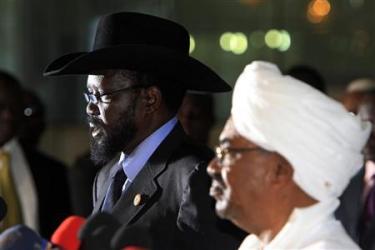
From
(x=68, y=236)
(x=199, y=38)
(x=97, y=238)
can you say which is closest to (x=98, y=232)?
(x=97, y=238)

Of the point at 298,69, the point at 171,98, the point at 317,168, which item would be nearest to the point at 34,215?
the point at 298,69

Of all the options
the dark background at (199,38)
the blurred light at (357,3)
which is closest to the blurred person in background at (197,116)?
the dark background at (199,38)

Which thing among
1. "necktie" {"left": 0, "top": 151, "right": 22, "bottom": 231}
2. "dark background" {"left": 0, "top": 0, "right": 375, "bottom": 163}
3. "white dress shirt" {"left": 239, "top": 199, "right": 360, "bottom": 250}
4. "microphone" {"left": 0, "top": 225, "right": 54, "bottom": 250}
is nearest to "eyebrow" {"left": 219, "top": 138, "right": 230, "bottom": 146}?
"white dress shirt" {"left": 239, "top": 199, "right": 360, "bottom": 250}

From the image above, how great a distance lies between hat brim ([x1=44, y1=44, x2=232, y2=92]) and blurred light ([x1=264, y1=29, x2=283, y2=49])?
17.1ft

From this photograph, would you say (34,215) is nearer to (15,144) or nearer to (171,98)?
Answer: (15,144)

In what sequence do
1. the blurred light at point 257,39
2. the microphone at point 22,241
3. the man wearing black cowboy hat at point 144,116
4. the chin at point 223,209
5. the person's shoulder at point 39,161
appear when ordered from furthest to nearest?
the blurred light at point 257,39 < the person's shoulder at point 39,161 < the man wearing black cowboy hat at point 144,116 < the chin at point 223,209 < the microphone at point 22,241

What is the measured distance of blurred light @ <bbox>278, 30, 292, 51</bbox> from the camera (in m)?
9.69

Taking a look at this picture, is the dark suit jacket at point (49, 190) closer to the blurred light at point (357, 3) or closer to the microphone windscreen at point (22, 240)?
the blurred light at point (357, 3)

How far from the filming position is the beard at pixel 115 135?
14.4 feet

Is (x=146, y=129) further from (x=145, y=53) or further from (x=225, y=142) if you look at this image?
(x=225, y=142)

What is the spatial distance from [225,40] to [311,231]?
257 inches

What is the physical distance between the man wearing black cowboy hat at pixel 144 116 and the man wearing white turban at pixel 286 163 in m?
0.76

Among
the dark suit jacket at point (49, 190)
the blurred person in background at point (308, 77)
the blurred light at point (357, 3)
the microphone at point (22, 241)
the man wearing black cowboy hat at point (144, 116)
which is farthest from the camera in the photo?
the blurred light at point (357, 3)

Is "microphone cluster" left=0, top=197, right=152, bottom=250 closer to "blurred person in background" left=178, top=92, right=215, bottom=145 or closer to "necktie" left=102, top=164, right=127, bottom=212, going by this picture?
"necktie" left=102, top=164, right=127, bottom=212
